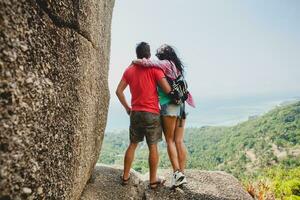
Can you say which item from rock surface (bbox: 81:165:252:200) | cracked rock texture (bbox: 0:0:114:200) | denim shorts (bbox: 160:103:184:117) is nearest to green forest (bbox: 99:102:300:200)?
rock surface (bbox: 81:165:252:200)

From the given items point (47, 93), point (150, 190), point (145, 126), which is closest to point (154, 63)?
point (145, 126)

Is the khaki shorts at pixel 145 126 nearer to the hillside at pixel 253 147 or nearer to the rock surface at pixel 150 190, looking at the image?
the rock surface at pixel 150 190

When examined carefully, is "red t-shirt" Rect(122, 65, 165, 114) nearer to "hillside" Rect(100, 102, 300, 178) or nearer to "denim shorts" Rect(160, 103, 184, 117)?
"denim shorts" Rect(160, 103, 184, 117)

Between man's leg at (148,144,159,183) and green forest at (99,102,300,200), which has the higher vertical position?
man's leg at (148,144,159,183)

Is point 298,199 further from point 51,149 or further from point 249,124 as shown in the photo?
point 249,124

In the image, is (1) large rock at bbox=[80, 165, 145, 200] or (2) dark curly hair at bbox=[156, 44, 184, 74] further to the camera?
(2) dark curly hair at bbox=[156, 44, 184, 74]

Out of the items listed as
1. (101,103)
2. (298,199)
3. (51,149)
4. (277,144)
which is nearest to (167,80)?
(101,103)

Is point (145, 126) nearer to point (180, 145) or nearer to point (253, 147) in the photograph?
point (180, 145)

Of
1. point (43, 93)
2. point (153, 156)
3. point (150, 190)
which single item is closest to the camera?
point (43, 93)

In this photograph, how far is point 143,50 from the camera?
6219 millimetres

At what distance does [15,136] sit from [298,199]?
14697mm

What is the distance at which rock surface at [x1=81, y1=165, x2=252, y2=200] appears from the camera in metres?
6.09

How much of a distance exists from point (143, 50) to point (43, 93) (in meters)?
3.60

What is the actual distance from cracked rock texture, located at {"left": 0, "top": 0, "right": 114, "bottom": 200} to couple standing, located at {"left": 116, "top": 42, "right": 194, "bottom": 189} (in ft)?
5.28
